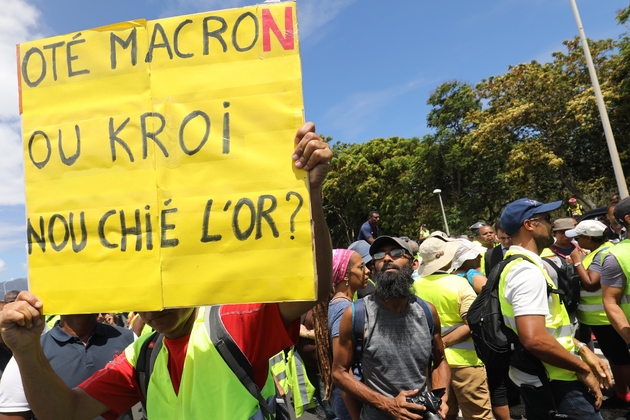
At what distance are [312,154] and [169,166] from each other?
20.7 inches

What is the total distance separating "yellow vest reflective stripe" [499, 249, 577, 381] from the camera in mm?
2668

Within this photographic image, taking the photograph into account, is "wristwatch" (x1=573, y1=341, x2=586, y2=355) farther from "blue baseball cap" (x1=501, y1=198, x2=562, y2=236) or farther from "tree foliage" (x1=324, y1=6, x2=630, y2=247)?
"tree foliage" (x1=324, y1=6, x2=630, y2=247)

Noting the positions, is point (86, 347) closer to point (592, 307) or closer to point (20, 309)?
point (20, 309)

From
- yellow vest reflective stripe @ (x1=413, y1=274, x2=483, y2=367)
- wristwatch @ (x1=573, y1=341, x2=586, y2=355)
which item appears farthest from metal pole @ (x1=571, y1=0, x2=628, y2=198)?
wristwatch @ (x1=573, y1=341, x2=586, y2=355)

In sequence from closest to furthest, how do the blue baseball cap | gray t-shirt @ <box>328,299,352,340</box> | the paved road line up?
the blue baseball cap < gray t-shirt @ <box>328,299,352,340</box> < the paved road

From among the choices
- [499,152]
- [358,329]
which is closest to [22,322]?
[358,329]

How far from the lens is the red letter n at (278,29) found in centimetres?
155

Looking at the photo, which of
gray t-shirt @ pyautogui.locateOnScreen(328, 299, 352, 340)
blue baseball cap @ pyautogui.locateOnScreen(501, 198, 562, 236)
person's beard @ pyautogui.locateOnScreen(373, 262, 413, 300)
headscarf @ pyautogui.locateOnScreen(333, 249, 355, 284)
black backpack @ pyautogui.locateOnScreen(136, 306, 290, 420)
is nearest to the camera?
black backpack @ pyautogui.locateOnScreen(136, 306, 290, 420)

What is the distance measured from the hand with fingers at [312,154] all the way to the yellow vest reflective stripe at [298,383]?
314 cm

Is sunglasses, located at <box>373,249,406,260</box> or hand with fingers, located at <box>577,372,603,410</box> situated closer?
hand with fingers, located at <box>577,372,603,410</box>

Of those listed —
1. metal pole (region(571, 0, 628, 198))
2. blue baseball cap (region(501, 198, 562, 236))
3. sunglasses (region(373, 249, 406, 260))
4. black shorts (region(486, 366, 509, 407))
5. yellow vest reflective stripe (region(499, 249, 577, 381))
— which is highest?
metal pole (region(571, 0, 628, 198))

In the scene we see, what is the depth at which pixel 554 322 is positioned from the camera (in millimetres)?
2715

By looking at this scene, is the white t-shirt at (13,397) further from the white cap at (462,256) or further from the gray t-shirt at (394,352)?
the white cap at (462,256)

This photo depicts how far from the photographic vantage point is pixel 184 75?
161 centimetres
